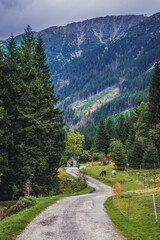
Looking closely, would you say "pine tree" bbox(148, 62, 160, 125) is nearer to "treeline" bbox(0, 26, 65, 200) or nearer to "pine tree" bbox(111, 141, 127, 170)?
"pine tree" bbox(111, 141, 127, 170)

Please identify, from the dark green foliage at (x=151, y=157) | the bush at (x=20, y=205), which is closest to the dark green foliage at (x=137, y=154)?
the dark green foliage at (x=151, y=157)

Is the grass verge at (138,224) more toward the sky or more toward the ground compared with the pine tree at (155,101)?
more toward the ground

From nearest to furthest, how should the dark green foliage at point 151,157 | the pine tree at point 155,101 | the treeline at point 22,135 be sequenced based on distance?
the treeline at point 22,135
the dark green foliage at point 151,157
the pine tree at point 155,101

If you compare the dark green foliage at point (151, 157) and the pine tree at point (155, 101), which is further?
the pine tree at point (155, 101)

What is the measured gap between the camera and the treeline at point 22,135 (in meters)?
24.1

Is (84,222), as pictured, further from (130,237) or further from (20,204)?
(20,204)

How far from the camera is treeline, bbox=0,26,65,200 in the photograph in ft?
79.2

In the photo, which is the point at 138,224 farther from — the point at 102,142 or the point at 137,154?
the point at 102,142

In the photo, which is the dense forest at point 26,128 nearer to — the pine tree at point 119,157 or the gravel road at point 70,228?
the gravel road at point 70,228

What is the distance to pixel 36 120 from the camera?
2639cm

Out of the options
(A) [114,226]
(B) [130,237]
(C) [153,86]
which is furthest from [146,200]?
(C) [153,86]

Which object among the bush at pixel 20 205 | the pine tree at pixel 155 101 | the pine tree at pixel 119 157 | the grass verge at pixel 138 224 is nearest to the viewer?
the grass verge at pixel 138 224

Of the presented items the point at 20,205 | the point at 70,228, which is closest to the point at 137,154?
the point at 20,205

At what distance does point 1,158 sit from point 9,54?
45.8 feet
